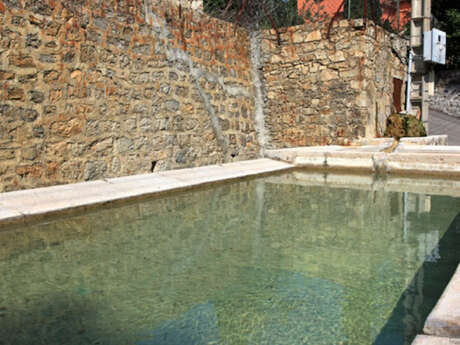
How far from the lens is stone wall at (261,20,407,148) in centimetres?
769

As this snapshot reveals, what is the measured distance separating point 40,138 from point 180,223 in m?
2.08

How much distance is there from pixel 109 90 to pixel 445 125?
1338 cm

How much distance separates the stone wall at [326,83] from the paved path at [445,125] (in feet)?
18.1

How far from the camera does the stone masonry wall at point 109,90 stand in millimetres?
4574

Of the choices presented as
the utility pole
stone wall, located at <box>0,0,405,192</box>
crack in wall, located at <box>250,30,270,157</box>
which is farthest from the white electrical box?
crack in wall, located at <box>250,30,270,157</box>

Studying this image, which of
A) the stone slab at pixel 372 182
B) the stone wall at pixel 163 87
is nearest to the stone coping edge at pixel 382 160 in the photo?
the stone slab at pixel 372 182

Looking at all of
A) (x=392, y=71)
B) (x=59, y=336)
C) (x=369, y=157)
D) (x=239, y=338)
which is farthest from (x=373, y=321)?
(x=392, y=71)

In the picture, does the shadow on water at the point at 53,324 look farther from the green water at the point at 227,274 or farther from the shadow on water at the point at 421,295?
the shadow on water at the point at 421,295

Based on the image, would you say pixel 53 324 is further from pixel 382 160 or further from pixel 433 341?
pixel 382 160

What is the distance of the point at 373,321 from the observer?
1.91 m

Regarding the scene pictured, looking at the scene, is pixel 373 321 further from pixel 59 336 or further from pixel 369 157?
pixel 369 157

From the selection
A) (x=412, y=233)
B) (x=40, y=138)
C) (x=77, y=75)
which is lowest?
(x=412, y=233)

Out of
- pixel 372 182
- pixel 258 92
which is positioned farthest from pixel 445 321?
pixel 258 92

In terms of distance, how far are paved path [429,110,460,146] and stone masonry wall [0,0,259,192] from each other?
821 centimetres
